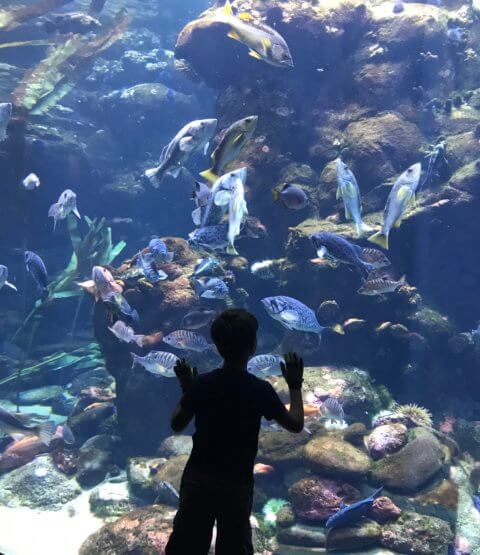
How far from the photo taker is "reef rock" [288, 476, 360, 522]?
204 inches

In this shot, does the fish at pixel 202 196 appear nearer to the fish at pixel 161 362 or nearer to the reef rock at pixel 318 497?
the fish at pixel 161 362

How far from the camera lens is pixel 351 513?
459 cm

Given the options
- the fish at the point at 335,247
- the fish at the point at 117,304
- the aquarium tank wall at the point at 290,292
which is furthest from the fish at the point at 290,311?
the fish at the point at 117,304

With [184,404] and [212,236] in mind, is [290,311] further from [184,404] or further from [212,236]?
[184,404]

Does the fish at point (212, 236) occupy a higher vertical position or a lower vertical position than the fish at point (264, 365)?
higher

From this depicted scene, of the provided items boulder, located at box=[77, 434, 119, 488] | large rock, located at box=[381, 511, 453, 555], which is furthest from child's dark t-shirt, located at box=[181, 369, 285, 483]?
boulder, located at box=[77, 434, 119, 488]

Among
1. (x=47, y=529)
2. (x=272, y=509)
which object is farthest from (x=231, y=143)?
(x=47, y=529)

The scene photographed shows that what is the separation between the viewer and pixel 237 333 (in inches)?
80.8

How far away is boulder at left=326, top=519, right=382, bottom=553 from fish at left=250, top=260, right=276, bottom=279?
5.25m

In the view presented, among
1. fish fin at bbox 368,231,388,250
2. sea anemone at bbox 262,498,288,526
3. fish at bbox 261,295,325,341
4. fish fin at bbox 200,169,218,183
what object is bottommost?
sea anemone at bbox 262,498,288,526

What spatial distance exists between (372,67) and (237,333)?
11.9 meters

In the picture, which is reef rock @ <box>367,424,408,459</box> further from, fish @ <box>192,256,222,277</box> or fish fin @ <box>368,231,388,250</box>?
fish @ <box>192,256,222,277</box>

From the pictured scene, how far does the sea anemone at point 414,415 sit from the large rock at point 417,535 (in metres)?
2.32

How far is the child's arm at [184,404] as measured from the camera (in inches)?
82.4
